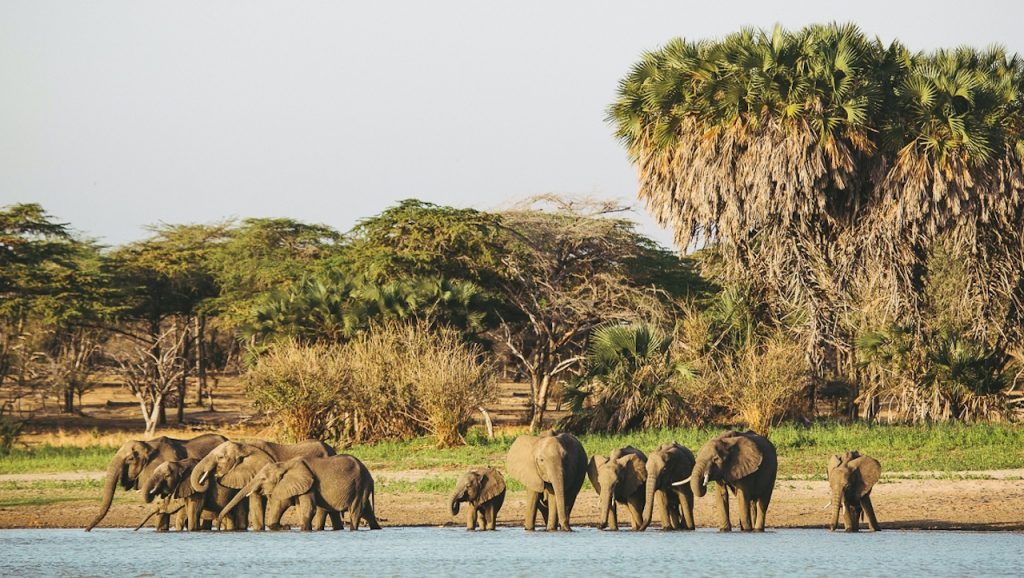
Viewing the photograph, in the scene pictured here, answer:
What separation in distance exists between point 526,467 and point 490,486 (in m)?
0.55

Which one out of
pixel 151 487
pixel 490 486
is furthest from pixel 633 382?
pixel 151 487

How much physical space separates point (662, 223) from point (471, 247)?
981 centimetres

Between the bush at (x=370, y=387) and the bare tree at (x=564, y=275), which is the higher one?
→ the bare tree at (x=564, y=275)

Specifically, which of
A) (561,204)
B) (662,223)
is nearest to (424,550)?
(662,223)

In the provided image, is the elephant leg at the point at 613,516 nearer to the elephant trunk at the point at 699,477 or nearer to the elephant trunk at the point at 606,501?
the elephant trunk at the point at 606,501

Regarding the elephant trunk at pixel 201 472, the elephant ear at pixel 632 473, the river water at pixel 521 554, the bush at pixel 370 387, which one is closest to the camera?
the river water at pixel 521 554

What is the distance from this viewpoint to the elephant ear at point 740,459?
1730cm

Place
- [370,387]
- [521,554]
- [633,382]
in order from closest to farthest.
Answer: [521,554] < [633,382] < [370,387]

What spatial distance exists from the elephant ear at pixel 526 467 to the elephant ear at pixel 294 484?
2.74m

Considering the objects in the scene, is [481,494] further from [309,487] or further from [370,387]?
[370,387]

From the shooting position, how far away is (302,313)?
33.8 metres

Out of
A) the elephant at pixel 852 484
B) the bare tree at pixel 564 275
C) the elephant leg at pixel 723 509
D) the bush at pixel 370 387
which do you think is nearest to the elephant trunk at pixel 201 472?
the elephant leg at pixel 723 509

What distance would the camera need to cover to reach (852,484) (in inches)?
675

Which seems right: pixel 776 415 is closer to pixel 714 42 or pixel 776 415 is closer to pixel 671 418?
pixel 671 418
